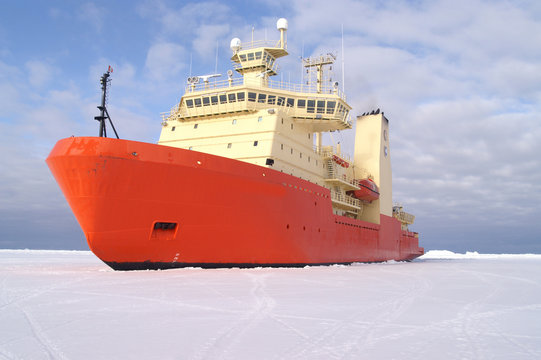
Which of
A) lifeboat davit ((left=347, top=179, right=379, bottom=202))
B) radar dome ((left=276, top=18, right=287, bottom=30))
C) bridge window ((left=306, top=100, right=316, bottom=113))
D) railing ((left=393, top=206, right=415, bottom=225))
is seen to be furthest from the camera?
railing ((left=393, top=206, right=415, bottom=225))

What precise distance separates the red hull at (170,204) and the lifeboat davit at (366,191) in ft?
32.2

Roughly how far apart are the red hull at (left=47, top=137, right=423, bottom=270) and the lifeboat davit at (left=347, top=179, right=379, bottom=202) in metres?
9.83

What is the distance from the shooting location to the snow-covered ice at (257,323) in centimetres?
403

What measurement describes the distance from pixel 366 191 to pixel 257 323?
20.5 metres

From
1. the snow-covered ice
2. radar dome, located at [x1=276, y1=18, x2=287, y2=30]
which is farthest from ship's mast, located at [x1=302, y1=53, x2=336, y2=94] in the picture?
the snow-covered ice

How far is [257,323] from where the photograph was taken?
5254 millimetres

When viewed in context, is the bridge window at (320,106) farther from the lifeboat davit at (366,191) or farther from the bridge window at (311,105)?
the lifeboat davit at (366,191)

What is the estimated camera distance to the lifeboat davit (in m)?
24.6

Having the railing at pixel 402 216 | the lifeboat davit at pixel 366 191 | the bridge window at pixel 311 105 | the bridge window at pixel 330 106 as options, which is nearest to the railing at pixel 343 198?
the lifeboat davit at pixel 366 191

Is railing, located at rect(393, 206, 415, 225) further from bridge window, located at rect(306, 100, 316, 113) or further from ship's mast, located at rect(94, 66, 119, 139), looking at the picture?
ship's mast, located at rect(94, 66, 119, 139)

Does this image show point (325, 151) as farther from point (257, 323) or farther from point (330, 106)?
point (257, 323)

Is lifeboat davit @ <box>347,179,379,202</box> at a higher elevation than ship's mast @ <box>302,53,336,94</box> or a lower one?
lower

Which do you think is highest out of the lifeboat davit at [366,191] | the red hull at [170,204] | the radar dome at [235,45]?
the radar dome at [235,45]

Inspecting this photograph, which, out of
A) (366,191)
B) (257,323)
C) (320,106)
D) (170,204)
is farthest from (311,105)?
(257,323)
